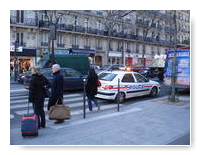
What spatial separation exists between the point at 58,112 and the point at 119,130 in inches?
69.4

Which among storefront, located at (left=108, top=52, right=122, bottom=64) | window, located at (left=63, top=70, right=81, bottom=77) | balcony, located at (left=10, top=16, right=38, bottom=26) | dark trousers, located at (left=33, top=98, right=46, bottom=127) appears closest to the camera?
dark trousers, located at (left=33, top=98, right=46, bottom=127)

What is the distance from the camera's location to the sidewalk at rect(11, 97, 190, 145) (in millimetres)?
5145

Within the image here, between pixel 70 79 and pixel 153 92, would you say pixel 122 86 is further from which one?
pixel 70 79

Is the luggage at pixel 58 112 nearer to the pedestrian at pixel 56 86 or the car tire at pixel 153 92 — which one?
the pedestrian at pixel 56 86

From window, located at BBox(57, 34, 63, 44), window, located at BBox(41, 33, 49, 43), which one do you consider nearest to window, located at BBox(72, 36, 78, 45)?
window, located at BBox(57, 34, 63, 44)

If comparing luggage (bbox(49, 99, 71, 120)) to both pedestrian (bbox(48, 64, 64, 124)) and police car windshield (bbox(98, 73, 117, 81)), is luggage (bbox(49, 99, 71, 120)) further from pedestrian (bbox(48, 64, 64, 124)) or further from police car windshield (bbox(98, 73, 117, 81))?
police car windshield (bbox(98, 73, 117, 81))

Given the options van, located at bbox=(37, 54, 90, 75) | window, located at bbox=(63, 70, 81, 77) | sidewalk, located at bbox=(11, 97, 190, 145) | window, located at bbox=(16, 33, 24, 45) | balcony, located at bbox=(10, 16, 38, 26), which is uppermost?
balcony, located at bbox=(10, 16, 38, 26)

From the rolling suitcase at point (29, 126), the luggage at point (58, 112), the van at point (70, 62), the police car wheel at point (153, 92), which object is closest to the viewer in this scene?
the rolling suitcase at point (29, 126)

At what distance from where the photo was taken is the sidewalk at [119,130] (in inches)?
203

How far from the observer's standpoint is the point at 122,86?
10367 mm

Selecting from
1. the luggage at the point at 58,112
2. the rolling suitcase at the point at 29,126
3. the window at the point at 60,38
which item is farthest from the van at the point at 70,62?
the window at the point at 60,38

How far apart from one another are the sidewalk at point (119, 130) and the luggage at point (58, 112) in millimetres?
278

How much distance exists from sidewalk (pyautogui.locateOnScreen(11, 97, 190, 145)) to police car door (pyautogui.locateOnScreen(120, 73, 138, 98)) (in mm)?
2258

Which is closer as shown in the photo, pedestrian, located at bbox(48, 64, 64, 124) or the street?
the street
